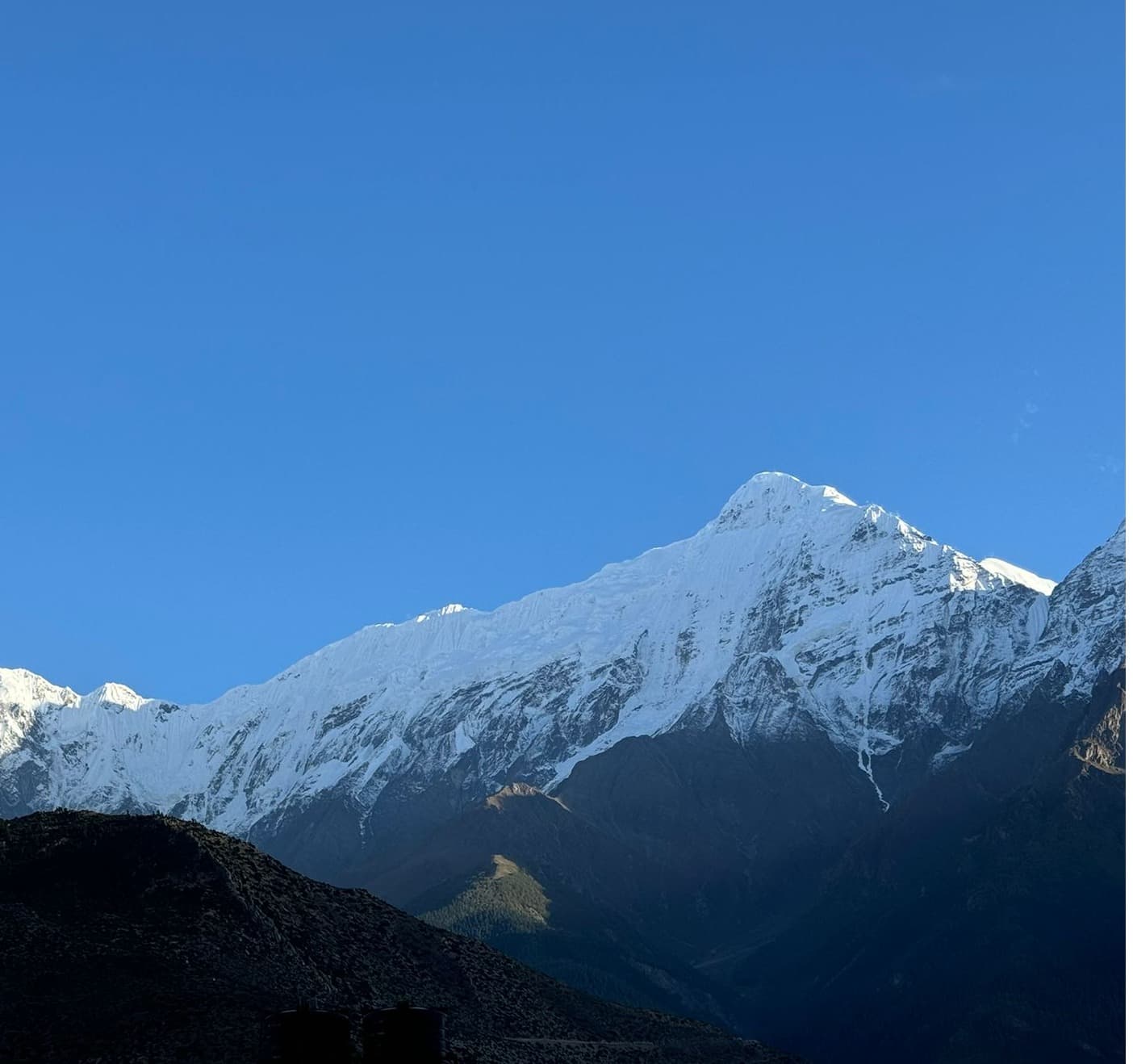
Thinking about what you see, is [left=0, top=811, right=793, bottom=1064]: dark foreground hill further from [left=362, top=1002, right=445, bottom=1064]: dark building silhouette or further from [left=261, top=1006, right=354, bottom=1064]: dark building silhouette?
[left=362, top=1002, right=445, bottom=1064]: dark building silhouette

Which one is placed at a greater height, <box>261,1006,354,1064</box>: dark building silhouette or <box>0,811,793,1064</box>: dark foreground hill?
<box>0,811,793,1064</box>: dark foreground hill

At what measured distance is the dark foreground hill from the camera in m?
141

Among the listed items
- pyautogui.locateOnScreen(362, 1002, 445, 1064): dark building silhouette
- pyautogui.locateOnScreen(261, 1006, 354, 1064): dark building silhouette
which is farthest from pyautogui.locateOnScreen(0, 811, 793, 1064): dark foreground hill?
pyautogui.locateOnScreen(362, 1002, 445, 1064): dark building silhouette

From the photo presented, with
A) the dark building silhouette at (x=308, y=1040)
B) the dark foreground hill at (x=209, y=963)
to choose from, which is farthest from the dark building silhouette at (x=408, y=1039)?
the dark foreground hill at (x=209, y=963)

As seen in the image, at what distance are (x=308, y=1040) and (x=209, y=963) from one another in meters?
115

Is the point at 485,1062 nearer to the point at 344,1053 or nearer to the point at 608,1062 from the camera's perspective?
the point at 608,1062

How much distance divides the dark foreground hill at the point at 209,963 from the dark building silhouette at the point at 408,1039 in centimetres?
9103

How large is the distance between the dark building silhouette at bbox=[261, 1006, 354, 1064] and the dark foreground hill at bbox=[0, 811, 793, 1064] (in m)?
90.4

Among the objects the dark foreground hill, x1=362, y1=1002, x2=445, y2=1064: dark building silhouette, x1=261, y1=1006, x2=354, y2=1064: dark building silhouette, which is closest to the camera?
x1=362, y1=1002, x2=445, y2=1064: dark building silhouette

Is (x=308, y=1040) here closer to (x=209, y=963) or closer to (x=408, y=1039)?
(x=408, y=1039)

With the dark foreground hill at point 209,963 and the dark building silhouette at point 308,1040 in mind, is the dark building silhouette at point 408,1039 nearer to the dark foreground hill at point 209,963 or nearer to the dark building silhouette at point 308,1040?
the dark building silhouette at point 308,1040

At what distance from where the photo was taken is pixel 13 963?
149875mm

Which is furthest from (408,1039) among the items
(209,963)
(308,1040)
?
(209,963)

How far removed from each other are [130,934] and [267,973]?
11636 millimetres
